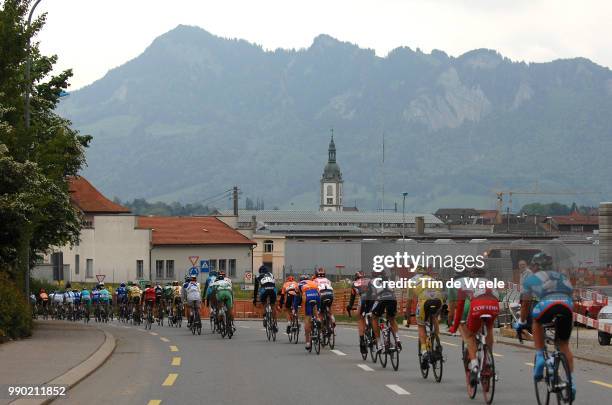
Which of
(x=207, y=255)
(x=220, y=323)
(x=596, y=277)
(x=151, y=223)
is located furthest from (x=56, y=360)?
(x=151, y=223)

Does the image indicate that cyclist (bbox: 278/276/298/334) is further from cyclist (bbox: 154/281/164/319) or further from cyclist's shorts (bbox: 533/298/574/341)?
cyclist (bbox: 154/281/164/319)

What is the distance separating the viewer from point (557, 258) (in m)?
48.9

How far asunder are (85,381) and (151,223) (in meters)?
87.2

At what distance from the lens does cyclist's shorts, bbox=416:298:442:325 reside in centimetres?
1778

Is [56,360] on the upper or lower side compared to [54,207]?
lower

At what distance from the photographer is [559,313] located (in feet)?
43.7

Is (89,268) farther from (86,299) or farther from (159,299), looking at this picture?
(159,299)

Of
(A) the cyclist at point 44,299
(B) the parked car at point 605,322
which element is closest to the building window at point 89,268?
(A) the cyclist at point 44,299

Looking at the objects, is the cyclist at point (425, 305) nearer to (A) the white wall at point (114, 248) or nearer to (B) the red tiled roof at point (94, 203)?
(B) the red tiled roof at point (94, 203)

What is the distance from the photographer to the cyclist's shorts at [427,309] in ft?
58.3

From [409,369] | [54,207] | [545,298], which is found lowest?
[409,369]

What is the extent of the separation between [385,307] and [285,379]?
9.21ft

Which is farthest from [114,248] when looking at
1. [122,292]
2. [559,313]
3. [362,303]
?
[559,313]

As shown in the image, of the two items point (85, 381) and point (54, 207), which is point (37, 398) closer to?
point (85, 381)
